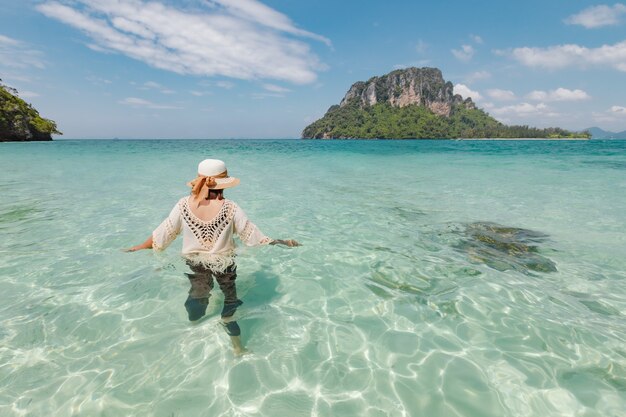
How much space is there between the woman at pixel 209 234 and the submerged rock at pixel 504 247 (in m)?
5.06

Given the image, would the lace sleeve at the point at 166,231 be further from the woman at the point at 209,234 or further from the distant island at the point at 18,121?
the distant island at the point at 18,121

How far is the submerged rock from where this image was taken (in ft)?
21.0

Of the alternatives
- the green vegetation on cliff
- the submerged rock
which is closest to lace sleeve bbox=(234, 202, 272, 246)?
the submerged rock

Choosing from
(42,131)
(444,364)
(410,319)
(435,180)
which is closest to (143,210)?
(410,319)

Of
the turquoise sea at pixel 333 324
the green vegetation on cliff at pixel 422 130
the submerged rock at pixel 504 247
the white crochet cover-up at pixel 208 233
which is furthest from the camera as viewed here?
the green vegetation on cliff at pixel 422 130

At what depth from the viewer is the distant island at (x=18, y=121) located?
6775 cm

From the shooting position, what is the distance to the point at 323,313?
477cm

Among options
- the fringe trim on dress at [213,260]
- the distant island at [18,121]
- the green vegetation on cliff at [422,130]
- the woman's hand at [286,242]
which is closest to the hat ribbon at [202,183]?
the fringe trim on dress at [213,260]

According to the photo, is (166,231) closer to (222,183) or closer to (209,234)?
(209,234)

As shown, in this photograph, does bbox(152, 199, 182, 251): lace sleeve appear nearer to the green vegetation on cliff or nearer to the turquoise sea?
the turquoise sea

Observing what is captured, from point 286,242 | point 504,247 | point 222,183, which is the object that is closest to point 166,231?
point 222,183

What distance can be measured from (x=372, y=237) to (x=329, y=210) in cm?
319

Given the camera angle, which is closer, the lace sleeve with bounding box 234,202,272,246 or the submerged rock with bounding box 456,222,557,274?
the lace sleeve with bounding box 234,202,272,246

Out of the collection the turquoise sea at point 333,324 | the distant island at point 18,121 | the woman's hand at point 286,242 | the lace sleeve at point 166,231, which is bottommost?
the turquoise sea at point 333,324
